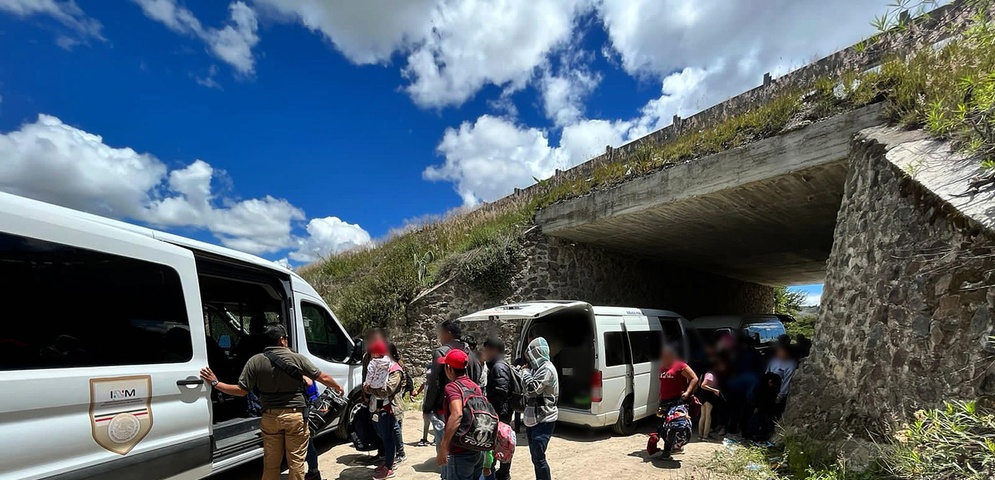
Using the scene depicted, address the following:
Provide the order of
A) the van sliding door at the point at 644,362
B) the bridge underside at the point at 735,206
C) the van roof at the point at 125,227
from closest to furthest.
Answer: the van roof at the point at 125,227 → the bridge underside at the point at 735,206 → the van sliding door at the point at 644,362

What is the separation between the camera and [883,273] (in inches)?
178

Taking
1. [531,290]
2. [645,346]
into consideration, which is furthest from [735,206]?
[531,290]

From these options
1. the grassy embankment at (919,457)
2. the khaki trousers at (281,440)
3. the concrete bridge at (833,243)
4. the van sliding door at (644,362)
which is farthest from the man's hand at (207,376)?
the concrete bridge at (833,243)

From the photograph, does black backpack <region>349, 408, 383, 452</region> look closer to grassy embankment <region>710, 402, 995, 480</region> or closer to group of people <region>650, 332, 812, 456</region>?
group of people <region>650, 332, 812, 456</region>

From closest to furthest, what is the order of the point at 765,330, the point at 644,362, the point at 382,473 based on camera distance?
the point at 382,473 < the point at 644,362 < the point at 765,330

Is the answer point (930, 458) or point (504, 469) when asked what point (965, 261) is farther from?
point (504, 469)

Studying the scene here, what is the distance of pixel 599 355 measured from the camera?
250 inches

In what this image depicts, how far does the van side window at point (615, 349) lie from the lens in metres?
6.57

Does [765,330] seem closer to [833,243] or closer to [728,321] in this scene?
[728,321]

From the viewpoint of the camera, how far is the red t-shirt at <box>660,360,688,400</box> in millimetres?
5918

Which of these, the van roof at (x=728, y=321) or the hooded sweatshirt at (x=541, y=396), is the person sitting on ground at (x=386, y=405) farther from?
the van roof at (x=728, y=321)

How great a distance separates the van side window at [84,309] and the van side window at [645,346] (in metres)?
5.67

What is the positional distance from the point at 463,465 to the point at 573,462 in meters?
2.79

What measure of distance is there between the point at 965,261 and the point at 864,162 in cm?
207
